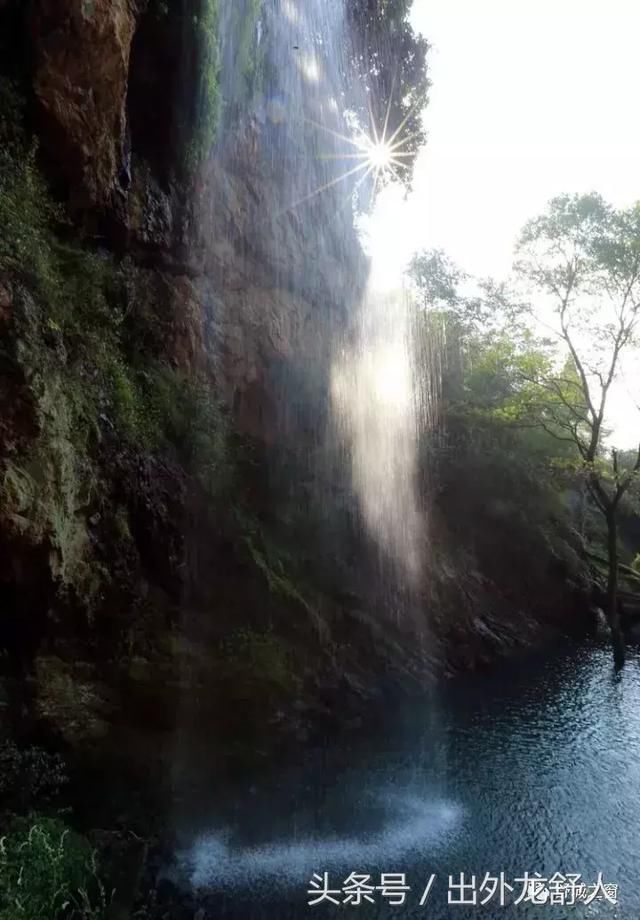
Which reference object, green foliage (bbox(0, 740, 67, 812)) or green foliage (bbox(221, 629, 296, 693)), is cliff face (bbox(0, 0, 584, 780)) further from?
green foliage (bbox(0, 740, 67, 812))

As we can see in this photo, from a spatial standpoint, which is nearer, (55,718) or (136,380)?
(55,718)

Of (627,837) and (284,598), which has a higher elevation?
(284,598)

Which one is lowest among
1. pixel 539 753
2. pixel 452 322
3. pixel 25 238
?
pixel 539 753

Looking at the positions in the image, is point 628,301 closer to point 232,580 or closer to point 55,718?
point 232,580

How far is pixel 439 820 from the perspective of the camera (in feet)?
35.2

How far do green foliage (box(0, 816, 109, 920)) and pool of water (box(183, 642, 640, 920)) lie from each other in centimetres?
181

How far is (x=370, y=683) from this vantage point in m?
16.7

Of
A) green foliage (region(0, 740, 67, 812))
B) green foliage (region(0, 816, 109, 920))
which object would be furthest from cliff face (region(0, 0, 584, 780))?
green foliage (region(0, 816, 109, 920))

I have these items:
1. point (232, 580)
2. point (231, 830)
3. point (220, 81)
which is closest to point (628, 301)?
point (220, 81)

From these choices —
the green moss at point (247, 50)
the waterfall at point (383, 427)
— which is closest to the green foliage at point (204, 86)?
the green moss at point (247, 50)

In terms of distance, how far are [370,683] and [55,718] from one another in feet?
30.1

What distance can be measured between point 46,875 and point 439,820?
→ 671 centimetres

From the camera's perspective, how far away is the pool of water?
844 centimetres

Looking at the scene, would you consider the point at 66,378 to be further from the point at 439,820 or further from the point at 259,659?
the point at 439,820
